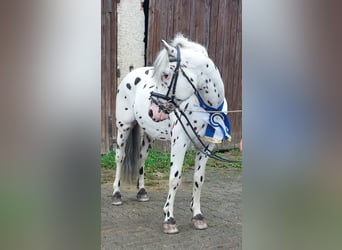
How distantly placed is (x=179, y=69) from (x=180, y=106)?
199 millimetres

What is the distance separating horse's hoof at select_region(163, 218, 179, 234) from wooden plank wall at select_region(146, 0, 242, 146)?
24.7 inches

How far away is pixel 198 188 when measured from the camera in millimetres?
2305

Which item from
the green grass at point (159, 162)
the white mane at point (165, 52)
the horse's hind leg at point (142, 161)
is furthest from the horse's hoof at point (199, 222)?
the white mane at point (165, 52)

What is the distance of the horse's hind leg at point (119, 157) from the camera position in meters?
2.55

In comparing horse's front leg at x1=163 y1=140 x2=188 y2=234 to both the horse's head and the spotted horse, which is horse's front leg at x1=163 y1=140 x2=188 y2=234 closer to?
the spotted horse

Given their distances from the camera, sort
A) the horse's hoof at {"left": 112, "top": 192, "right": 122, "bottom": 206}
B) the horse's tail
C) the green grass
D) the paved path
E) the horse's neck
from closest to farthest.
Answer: the paved path
the horse's neck
the green grass
the horse's hoof at {"left": 112, "top": 192, "right": 122, "bottom": 206}
the horse's tail

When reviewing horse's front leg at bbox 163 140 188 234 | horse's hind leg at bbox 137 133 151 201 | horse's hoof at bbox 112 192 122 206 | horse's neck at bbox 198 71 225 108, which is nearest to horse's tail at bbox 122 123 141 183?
horse's hind leg at bbox 137 133 151 201

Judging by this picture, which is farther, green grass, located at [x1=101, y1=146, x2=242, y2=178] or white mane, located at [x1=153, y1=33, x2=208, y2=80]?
green grass, located at [x1=101, y1=146, x2=242, y2=178]

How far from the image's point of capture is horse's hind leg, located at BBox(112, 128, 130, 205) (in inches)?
101
